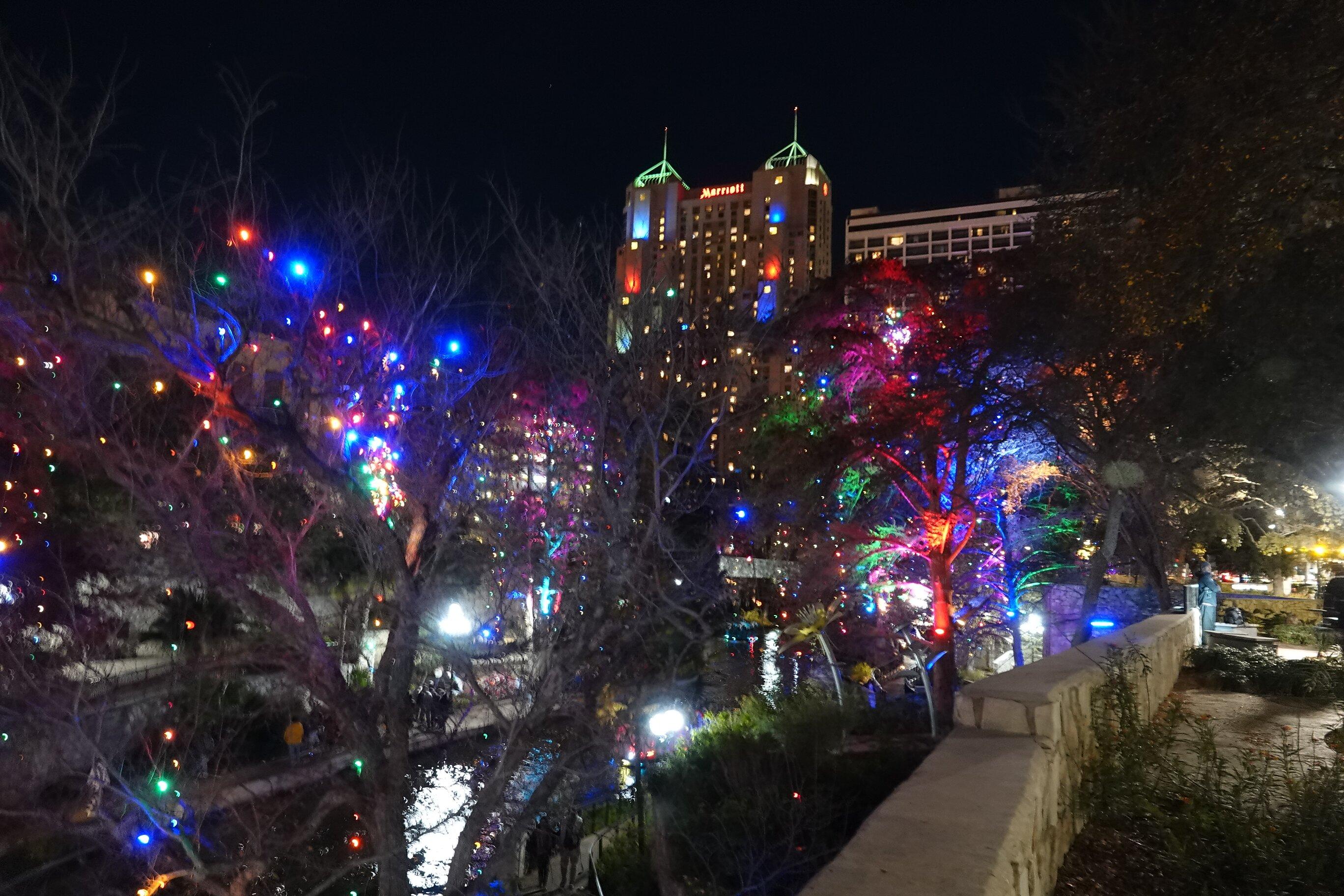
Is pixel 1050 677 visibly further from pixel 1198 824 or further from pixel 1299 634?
pixel 1299 634

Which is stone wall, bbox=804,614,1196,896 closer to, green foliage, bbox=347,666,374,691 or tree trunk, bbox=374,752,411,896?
tree trunk, bbox=374,752,411,896

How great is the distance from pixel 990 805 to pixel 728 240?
48163 mm

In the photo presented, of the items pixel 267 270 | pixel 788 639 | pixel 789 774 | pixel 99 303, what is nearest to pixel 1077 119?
pixel 789 774

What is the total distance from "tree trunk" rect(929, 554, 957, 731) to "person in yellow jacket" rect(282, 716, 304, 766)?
11.3m

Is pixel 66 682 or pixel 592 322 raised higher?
pixel 592 322

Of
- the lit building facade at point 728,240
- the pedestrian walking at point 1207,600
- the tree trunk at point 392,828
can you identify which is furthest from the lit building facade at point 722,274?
the pedestrian walking at point 1207,600

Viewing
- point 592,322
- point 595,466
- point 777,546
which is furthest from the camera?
point 777,546

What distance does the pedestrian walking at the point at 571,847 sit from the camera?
13039 mm

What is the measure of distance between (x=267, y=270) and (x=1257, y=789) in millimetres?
10420

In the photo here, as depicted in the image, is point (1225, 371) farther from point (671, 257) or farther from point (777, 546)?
point (777, 546)

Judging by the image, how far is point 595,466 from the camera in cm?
943

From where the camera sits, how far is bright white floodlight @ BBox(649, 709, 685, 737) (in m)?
12.2

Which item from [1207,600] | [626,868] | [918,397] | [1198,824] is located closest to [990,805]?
[1198,824]

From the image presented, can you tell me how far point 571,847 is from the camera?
14.6 m
